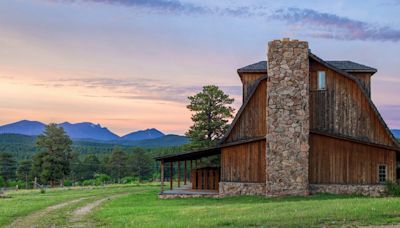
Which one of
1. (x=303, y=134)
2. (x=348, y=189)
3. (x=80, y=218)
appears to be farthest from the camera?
(x=348, y=189)

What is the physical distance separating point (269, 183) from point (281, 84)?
5995mm

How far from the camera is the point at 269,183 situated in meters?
35.5

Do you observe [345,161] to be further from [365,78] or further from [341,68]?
[341,68]

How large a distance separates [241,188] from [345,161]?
6768mm

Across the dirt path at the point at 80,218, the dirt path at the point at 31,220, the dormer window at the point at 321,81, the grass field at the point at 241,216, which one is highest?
the dormer window at the point at 321,81

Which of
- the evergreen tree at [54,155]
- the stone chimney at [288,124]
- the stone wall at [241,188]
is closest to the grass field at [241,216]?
the stone chimney at [288,124]

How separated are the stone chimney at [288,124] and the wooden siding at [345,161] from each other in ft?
7.49

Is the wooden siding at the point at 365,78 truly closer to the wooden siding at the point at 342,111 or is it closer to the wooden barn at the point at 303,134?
the wooden barn at the point at 303,134

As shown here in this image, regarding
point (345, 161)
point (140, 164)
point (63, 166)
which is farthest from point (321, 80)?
point (140, 164)

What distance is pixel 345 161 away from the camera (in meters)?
37.1

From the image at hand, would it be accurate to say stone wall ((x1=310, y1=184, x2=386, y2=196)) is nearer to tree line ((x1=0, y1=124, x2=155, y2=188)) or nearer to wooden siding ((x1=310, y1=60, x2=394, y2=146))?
wooden siding ((x1=310, y1=60, x2=394, y2=146))

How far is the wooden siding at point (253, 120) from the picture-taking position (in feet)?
127

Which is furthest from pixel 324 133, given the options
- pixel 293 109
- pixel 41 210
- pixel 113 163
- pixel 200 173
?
pixel 113 163

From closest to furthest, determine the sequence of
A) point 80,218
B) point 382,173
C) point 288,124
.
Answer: point 80,218
point 288,124
point 382,173
